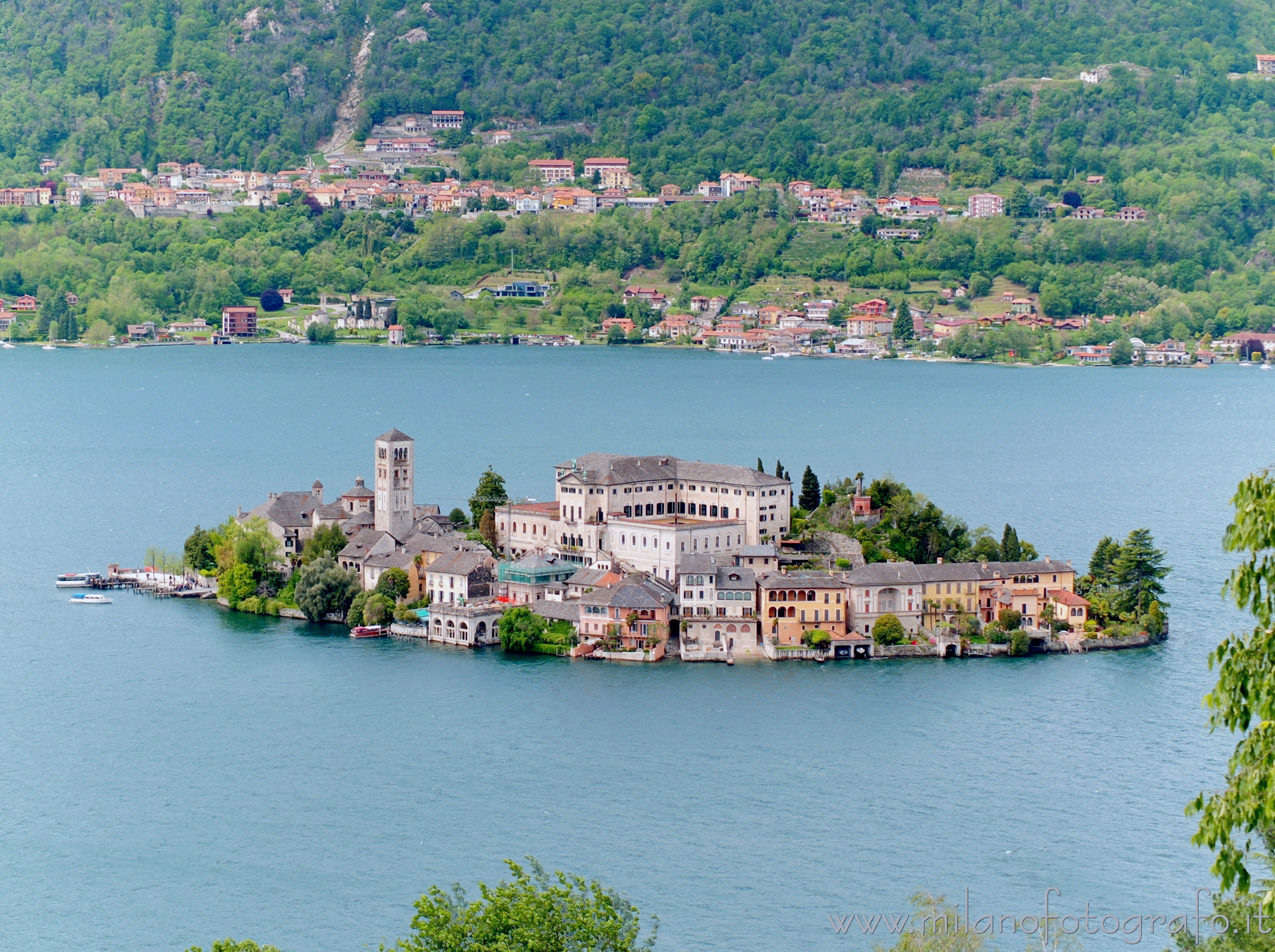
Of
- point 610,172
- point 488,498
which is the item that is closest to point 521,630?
point 488,498

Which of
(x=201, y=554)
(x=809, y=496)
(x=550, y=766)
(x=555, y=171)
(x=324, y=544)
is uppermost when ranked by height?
(x=555, y=171)

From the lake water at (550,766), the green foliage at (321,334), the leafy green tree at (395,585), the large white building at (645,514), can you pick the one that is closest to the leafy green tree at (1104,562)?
the lake water at (550,766)

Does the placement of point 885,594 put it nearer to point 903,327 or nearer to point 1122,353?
point 1122,353

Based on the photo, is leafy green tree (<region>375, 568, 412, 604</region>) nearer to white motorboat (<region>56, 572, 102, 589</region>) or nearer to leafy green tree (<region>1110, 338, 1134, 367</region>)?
white motorboat (<region>56, 572, 102, 589</region>)

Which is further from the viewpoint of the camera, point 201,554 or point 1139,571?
point 201,554

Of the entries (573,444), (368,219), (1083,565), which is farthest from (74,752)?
(368,219)

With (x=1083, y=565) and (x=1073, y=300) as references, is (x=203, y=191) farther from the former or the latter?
(x=1083, y=565)

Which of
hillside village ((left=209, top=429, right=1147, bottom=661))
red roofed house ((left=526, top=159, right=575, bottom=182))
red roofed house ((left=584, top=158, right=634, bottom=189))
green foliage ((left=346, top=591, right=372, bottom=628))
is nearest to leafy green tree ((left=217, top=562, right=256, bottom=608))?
hillside village ((left=209, top=429, right=1147, bottom=661))
